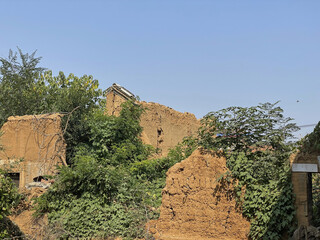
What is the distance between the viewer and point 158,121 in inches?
676

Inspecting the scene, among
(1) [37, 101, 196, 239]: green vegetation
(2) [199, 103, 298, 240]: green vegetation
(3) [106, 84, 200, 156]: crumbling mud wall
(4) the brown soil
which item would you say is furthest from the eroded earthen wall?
(2) [199, 103, 298, 240]: green vegetation

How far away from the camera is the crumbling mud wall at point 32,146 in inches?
561

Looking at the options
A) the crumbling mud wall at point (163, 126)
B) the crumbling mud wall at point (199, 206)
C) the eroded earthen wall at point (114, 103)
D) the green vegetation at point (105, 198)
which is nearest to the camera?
the crumbling mud wall at point (199, 206)

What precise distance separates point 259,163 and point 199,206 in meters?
1.82

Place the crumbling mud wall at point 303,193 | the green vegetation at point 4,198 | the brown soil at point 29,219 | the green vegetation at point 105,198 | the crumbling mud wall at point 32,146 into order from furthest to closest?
the crumbling mud wall at point 32,146, the brown soil at point 29,219, the green vegetation at point 105,198, the green vegetation at point 4,198, the crumbling mud wall at point 303,193

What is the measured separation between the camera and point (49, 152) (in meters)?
14.3

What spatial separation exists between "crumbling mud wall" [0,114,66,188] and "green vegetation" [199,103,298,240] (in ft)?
21.8

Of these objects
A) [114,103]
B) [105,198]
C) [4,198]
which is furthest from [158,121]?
[4,198]

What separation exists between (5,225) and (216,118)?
243 inches

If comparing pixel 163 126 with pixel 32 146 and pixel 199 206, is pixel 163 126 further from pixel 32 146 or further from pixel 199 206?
pixel 199 206

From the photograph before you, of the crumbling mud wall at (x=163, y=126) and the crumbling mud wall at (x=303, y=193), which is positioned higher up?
the crumbling mud wall at (x=163, y=126)

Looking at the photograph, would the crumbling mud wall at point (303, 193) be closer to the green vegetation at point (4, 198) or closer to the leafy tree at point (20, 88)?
the green vegetation at point (4, 198)

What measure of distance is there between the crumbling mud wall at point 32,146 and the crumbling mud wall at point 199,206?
231 inches

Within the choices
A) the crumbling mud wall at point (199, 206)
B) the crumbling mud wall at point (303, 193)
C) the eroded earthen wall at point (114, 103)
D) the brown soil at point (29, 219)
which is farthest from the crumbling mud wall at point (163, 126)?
the crumbling mud wall at point (303, 193)
